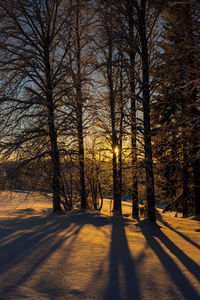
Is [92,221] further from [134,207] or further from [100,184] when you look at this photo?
[100,184]

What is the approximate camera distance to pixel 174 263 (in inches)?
146

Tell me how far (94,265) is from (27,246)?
1393 mm

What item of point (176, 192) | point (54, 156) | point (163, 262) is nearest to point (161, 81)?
point (54, 156)

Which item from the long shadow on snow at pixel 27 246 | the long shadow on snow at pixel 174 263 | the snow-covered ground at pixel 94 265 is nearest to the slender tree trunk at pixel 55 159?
the long shadow on snow at pixel 27 246

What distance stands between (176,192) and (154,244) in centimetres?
1176

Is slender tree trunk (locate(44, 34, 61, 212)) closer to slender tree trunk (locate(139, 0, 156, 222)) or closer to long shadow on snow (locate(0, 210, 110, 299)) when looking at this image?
long shadow on snow (locate(0, 210, 110, 299))

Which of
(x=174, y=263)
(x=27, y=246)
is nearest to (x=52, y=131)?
(x=27, y=246)

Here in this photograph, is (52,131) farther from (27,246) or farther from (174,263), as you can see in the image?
(174,263)

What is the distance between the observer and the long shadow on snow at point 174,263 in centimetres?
278

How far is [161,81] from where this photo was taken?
23.7 ft

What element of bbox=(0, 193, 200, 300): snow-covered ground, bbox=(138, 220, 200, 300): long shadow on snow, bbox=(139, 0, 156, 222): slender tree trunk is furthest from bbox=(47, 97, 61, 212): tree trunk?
bbox=(138, 220, 200, 300): long shadow on snow

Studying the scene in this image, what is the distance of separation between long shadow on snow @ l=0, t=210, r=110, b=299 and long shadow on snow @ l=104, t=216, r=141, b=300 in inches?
33.2

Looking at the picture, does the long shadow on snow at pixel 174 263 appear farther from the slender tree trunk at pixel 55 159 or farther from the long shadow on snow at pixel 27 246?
the slender tree trunk at pixel 55 159

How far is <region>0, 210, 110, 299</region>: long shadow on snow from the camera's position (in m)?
2.86
